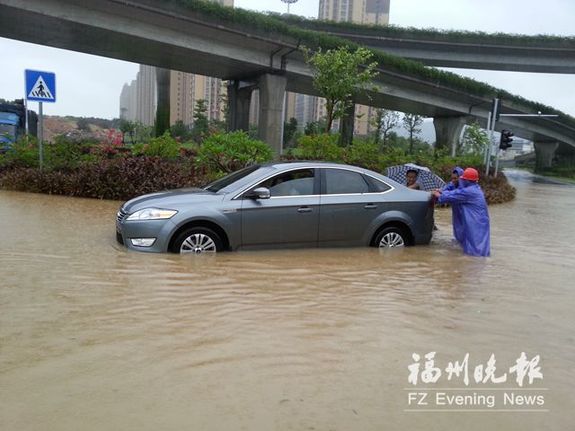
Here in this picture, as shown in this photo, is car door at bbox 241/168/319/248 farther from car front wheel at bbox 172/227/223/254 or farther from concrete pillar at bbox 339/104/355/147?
concrete pillar at bbox 339/104/355/147

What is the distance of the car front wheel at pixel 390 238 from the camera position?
7.37m

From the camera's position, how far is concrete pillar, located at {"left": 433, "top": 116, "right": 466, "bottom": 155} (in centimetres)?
4025

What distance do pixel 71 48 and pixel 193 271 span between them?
23.5 metres

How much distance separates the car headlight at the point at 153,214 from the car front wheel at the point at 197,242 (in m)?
0.28

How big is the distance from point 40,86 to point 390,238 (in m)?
8.75

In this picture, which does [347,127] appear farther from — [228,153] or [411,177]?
[411,177]

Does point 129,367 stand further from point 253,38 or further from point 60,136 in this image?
point 253,38

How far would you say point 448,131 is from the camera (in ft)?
134

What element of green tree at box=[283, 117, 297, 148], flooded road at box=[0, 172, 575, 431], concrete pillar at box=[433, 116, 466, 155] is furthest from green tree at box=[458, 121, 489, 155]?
flooded road at box=[0, 172, 575, 431]

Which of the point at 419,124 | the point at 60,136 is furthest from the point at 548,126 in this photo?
the point at 60,136

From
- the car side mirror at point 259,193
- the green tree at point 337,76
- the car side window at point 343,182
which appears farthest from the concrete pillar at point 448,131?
the car side mirror at point 259,193

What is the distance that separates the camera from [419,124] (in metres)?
56.3

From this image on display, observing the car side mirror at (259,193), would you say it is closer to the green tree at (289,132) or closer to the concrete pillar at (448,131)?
the concrete pillar at (448,131)

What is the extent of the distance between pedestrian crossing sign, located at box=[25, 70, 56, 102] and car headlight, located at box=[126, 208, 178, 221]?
6.99m
